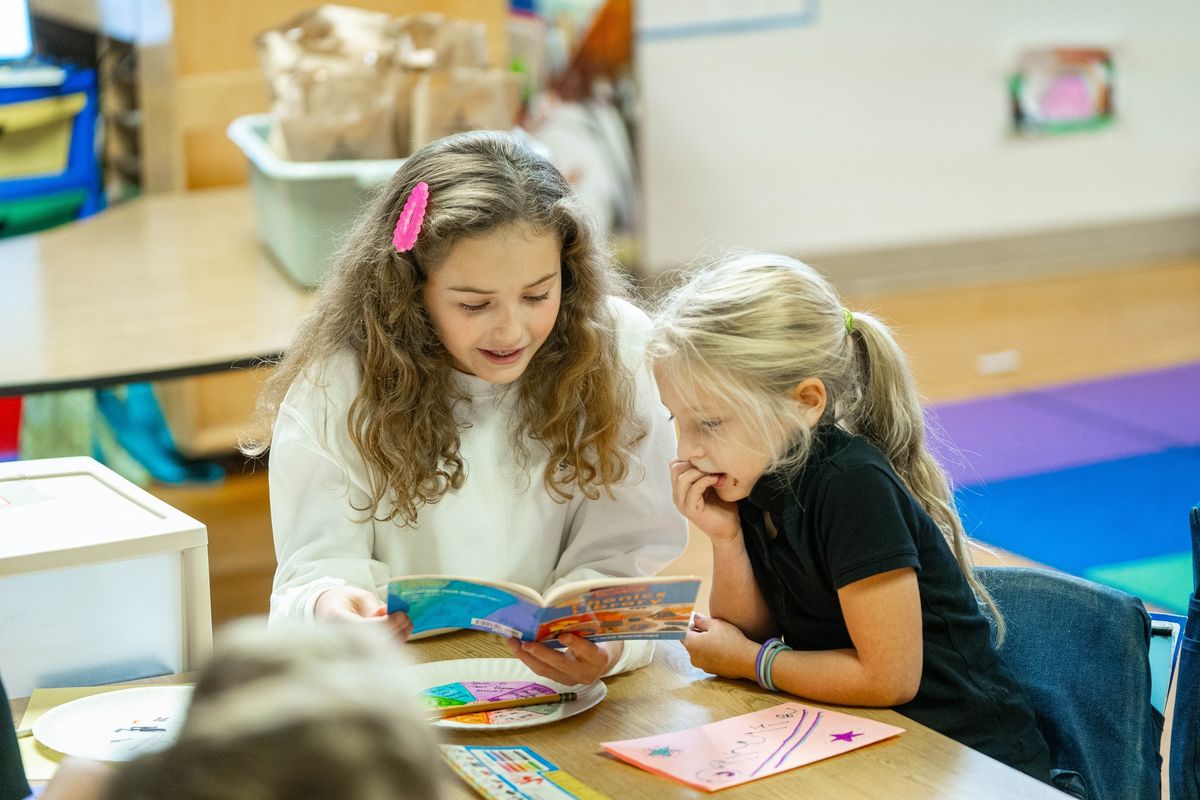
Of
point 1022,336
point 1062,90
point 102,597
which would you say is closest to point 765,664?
point 102,597

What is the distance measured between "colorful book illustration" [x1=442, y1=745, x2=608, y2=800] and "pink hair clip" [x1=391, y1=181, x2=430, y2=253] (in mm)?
566

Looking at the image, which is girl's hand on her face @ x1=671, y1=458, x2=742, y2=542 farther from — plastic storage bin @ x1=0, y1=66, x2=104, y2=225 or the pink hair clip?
plastic storage bin @ x1=0, y1=66, x2=104, y2=225

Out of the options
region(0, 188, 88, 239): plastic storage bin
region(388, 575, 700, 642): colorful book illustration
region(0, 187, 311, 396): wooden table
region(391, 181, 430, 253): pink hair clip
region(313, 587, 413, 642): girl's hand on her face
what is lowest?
region(313, 587, 413, 642): girl's hand on her face

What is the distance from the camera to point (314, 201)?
8.52 feet

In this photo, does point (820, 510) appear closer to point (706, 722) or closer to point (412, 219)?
point (706, 722)

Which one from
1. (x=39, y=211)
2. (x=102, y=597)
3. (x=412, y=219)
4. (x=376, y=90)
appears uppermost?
(x=376, y=90)

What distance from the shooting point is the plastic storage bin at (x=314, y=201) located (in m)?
2.57

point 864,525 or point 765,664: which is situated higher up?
point 864,525

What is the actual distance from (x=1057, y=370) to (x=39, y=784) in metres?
4.39

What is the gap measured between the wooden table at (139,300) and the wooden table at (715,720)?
1043 mm

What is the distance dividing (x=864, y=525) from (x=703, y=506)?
7.5 inches


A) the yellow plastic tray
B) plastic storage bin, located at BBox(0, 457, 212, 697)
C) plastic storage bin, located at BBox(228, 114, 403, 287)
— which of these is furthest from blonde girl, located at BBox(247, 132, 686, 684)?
the yellow plastic tray

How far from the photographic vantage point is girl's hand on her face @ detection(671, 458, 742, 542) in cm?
147

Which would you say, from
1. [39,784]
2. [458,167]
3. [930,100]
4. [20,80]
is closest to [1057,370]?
[930,100]
